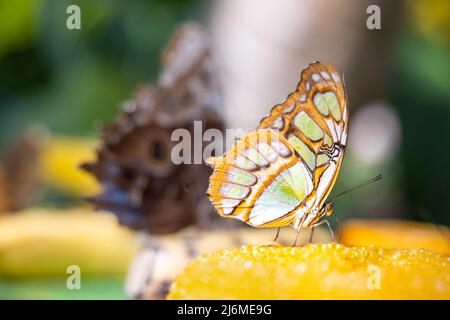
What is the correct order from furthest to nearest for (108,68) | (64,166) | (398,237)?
(108,68)
(64,166)
(398,237)

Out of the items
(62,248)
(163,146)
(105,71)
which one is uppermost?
(105,71)

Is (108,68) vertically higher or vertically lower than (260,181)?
higher

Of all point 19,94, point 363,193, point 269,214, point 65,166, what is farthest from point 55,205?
point 269,214

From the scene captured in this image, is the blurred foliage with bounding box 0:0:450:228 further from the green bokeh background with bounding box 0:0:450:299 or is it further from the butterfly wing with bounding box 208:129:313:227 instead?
the butterfly wing with bounding box 208:129:313:227

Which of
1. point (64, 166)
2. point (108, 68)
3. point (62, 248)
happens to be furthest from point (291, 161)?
point (108, 68)

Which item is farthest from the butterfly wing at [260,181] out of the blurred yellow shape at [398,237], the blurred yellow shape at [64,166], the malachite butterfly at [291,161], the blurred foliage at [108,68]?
the blurred foliage at [108,68]

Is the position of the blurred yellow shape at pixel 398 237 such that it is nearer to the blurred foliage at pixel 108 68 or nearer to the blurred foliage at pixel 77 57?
the blurred foliage at pixel 108 68

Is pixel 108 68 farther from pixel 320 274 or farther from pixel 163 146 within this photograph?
pixel 320 274
